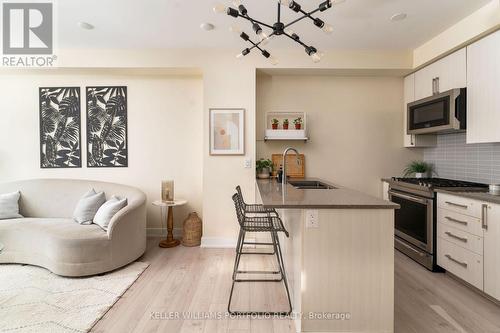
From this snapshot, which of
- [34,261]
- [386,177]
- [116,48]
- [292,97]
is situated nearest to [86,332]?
[34,261]

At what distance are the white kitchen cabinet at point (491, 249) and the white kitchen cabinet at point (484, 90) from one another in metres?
0.70

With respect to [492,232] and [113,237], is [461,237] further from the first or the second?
[113,237]

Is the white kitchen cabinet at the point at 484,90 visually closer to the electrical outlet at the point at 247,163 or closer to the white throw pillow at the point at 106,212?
the electrical outlet at the point at 247,163

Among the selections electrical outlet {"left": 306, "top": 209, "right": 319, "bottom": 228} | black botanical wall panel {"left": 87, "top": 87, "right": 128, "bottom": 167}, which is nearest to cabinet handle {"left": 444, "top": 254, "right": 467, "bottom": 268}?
electrical outlet {"left": 306, "top": 209, "right": 319, "bottom": 228}

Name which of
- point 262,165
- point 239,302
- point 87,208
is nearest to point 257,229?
point 239,302

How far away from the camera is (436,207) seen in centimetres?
273

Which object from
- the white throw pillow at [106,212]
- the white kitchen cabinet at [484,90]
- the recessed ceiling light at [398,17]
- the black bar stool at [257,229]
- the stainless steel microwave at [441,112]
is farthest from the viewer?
the white throw pillow at [106,212]

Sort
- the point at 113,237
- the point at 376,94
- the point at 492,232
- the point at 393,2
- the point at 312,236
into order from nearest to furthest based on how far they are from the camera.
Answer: the point at 312,236 < the point at 492,232 < the point at 393,2 < the point at 113,237 < the point at 376,94

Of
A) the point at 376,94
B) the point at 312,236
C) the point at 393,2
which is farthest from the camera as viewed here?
the point at 376,94

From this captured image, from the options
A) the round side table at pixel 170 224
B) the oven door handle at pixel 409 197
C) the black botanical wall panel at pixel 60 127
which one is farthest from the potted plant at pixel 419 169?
the black botanical wall panel at pixel 60 127

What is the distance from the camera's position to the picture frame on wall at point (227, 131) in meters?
3.45

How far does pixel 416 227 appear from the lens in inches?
117

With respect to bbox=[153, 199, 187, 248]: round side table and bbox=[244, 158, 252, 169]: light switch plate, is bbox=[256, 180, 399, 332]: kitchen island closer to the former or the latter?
bbox=[244, 158, 252, 169]: light switch plate

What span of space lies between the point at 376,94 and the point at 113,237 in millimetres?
3910
